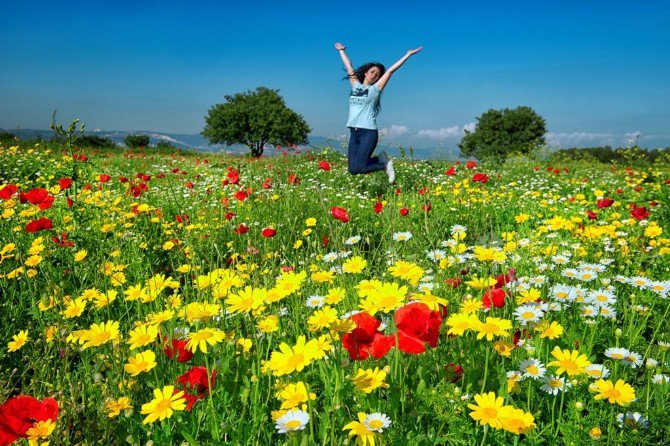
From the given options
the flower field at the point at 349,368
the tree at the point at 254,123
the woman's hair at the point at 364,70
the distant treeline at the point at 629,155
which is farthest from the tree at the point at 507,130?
the flower field at the point at 349,368

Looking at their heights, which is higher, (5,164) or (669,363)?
(5,164)

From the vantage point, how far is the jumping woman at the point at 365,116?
6.38 metres

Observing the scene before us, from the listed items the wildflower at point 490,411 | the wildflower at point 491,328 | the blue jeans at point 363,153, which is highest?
the blue jeans at point 363,153

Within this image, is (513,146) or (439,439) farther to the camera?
(513,146)

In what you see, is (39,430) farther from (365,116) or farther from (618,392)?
(365,116)

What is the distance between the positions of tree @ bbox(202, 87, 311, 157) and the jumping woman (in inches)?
1416

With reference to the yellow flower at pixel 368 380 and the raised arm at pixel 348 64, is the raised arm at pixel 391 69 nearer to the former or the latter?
the raised arm at pixel 348 64

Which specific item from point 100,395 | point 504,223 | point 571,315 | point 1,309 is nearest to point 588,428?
point 571,315

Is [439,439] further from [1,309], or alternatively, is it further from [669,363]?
[1,309]

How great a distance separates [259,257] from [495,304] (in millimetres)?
2370

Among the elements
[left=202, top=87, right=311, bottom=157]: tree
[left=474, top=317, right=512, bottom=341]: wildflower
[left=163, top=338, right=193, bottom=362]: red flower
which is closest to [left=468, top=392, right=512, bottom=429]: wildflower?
[left=474, top=317, right=512, bottom=341]: wildflower

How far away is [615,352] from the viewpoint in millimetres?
1367

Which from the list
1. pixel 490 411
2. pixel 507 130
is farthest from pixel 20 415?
pixel 507 130

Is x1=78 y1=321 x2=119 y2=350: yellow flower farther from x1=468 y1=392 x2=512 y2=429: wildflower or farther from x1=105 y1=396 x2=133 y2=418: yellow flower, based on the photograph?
x1=468 y1=392 x2=512 y2=429: wildflower
